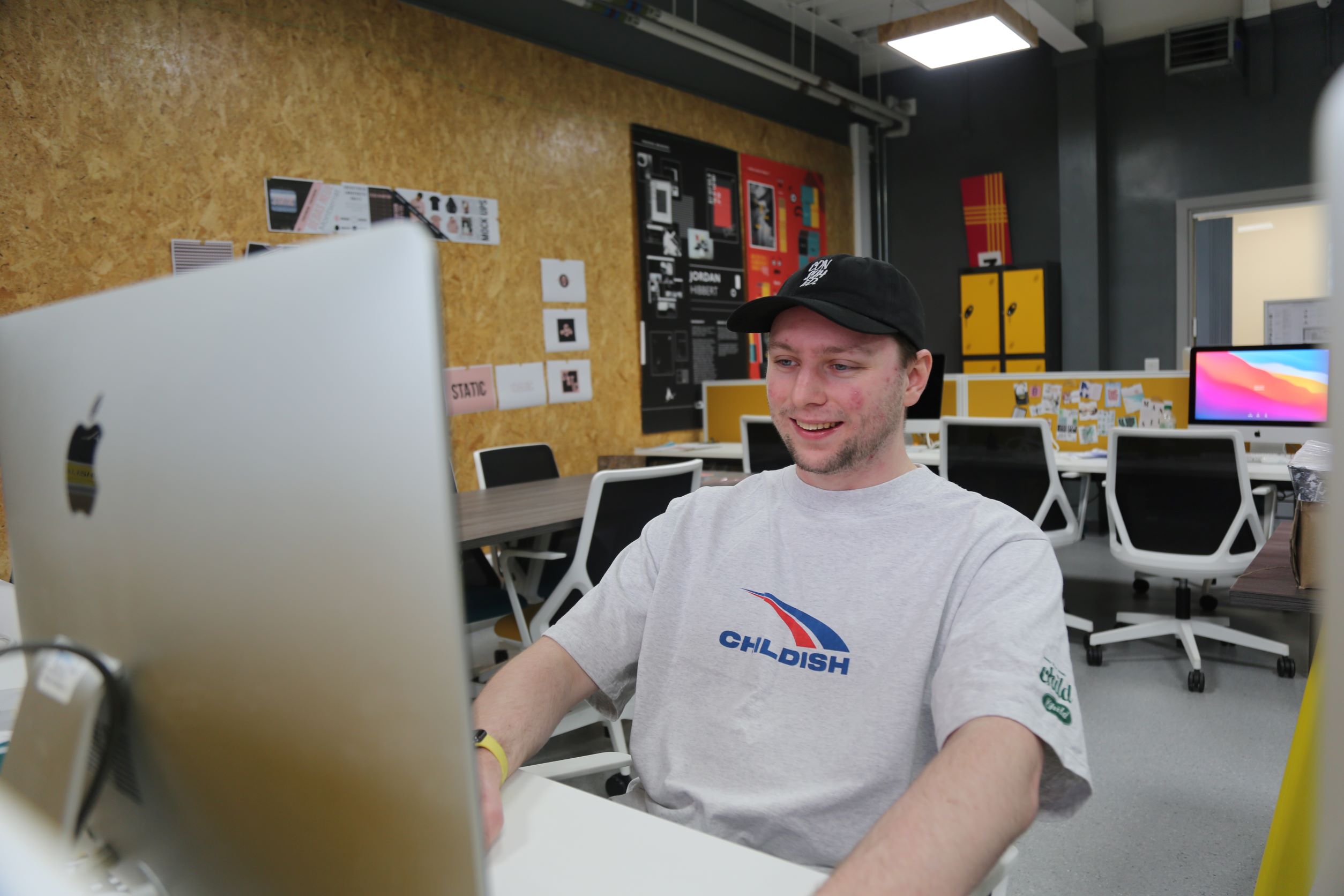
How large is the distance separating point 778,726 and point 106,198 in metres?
3.64

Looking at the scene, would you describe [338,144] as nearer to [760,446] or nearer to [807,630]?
[760,446]

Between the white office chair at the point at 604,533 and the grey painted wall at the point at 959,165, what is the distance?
5408mm

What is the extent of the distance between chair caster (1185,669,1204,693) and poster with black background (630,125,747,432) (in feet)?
11.4

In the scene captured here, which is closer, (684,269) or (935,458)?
(935,458)

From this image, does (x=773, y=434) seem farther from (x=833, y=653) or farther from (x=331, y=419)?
(x=331, y=419)

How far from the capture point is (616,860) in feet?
2.58

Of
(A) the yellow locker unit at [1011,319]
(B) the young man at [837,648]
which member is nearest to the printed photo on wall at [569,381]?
(A) the yellow locker unit at [1011,319]

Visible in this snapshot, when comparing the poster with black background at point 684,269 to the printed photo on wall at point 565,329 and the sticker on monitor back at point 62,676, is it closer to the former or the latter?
the printed photo on wall at point 565,329

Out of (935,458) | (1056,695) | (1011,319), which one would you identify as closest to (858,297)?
(1056,695)

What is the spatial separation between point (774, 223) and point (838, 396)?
596cm

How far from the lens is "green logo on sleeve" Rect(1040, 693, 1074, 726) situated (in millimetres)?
893

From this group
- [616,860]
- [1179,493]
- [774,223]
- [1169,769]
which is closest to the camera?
[616,860]

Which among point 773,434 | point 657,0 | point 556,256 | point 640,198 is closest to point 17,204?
point 556,256

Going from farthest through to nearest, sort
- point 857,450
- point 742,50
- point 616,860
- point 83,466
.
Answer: point 742,50, point 857,450, point 616,860, point 83,466
